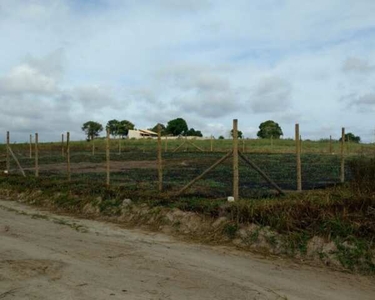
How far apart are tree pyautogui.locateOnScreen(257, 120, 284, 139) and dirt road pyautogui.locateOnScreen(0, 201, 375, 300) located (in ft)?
311

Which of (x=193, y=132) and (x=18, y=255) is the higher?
(x=193, y=132)

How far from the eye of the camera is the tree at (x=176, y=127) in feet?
353

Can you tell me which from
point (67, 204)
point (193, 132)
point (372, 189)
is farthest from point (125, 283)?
point (193, 132)

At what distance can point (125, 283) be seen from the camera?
5734 millimetres

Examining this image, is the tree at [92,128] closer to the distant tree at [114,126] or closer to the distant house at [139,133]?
the distant tree at [114,126]

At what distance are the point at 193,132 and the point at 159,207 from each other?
335 ft

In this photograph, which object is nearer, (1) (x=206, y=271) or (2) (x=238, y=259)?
(1) (x=206, y=271)

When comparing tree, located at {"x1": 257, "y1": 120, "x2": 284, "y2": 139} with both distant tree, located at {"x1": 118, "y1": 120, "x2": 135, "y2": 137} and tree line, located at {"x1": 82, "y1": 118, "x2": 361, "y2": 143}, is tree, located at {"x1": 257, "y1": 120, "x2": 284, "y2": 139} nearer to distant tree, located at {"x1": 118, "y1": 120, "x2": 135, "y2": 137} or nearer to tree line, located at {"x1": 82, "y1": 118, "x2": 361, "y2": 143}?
tree line, located at {"x1": 82, "y1": 118, "x2": 361, "y2": 143}

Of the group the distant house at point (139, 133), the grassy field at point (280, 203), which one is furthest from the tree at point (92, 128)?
the grassy field at point (280, 203)

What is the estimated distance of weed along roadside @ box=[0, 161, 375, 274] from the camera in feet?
24.0

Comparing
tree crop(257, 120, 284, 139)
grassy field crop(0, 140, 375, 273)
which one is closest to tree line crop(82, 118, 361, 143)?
tree crop(257, 120, 284, 139)

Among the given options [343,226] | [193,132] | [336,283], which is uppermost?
[193,132]

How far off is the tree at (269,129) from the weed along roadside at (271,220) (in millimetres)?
91366

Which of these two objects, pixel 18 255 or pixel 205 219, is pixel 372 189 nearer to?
pixel 205 219
